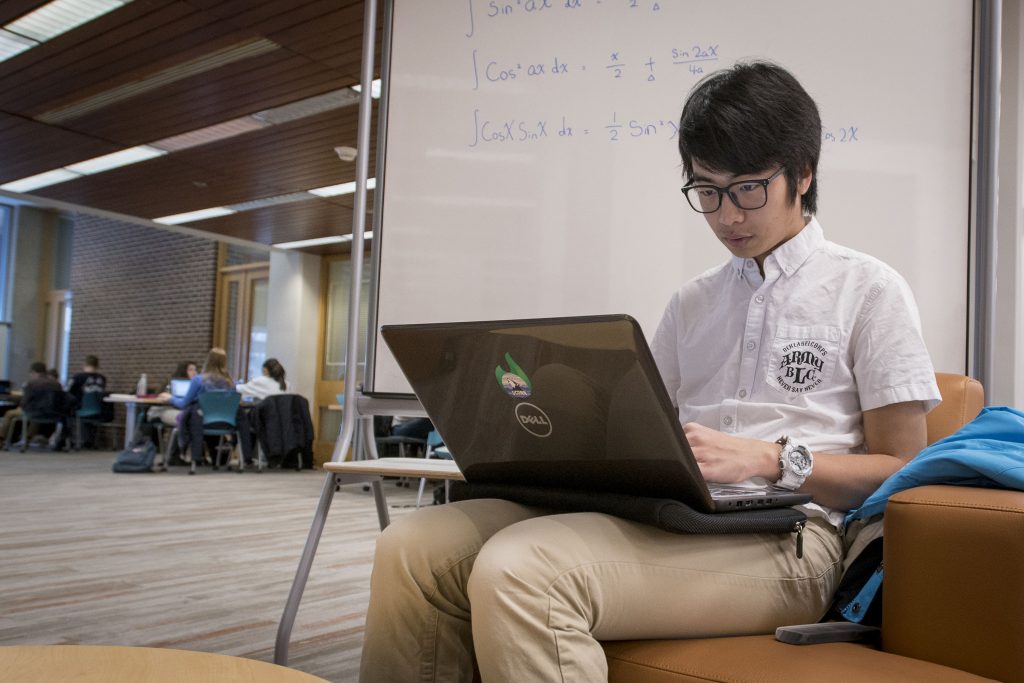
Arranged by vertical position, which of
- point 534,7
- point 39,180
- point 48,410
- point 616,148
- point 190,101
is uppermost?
point 190,101

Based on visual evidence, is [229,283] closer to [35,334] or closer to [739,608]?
[35,334]

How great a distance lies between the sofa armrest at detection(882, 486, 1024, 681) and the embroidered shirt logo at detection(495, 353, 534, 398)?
449 millimetres

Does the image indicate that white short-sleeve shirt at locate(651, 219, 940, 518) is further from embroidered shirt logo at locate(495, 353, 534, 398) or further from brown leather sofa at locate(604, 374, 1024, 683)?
embroidered shirt logo at locate(495, 353, 534, 398)

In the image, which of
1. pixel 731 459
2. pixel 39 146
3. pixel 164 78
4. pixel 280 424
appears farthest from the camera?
pixel 280 424

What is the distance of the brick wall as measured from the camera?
38.3 ft

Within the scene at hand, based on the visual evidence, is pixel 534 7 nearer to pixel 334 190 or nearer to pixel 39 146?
pixel 334 190

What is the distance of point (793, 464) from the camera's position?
3.62ft

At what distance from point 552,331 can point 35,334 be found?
14.8 meters

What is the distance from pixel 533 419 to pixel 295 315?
10.1m

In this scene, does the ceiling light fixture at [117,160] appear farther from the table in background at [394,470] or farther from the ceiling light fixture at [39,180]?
the table in background at [394,470]

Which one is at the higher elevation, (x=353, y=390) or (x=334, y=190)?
(x=334, y=190)

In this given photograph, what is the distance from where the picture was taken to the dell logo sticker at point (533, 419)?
1.00m

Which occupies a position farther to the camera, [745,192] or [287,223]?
[287,223]

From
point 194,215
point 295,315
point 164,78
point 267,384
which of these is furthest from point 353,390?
point 295,315
